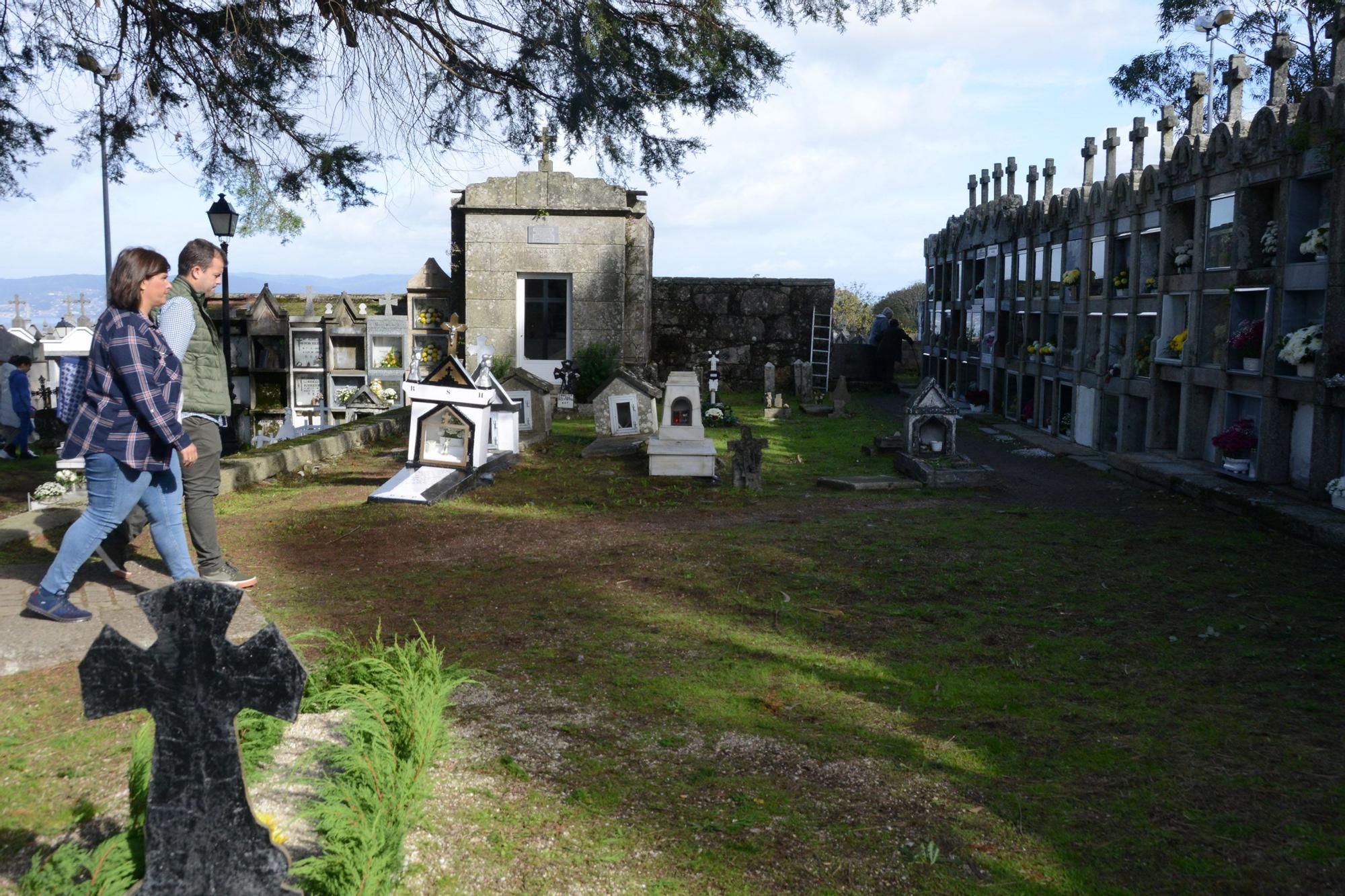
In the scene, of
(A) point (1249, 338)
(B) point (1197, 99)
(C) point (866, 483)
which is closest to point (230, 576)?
(C) point (866, 483)

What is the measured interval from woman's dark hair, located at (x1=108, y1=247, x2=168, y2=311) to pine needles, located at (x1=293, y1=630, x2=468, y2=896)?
5.12 ft

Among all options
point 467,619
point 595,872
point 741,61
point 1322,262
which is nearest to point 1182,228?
point 1322,262

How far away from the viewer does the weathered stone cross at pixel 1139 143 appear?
1130cm

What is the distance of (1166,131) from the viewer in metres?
10.9

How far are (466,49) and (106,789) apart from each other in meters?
5.09

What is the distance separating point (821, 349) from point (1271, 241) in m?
12.5

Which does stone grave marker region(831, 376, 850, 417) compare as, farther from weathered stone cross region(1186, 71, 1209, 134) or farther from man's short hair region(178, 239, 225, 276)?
man's short hair region(178, 239, 225, 276)

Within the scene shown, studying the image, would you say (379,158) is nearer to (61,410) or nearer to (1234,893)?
(61,410)

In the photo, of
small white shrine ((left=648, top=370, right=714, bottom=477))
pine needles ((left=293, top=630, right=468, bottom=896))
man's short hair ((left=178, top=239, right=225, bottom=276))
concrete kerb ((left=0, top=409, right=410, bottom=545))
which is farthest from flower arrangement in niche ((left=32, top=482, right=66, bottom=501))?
small white shrine ((left=648, top=370, right=714, bottom=477))

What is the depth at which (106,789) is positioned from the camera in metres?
3.05

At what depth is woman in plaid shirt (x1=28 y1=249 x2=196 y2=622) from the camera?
430cm

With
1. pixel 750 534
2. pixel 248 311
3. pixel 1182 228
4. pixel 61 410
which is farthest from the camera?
pixel 248 311

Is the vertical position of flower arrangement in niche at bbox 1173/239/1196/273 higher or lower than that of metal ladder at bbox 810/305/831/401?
higher

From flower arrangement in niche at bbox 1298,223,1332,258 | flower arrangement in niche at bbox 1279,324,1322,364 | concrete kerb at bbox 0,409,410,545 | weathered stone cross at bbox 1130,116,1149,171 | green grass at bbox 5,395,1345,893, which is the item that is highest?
weathered stone cross at bbox 1130,116,1149,171
